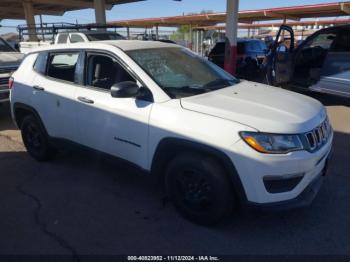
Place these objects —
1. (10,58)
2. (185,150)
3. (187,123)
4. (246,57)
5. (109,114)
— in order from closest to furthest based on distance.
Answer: (187,123)
(185,150)
(109,114)
(10,58)
(246,57)

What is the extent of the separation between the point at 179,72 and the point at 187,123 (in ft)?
3.08

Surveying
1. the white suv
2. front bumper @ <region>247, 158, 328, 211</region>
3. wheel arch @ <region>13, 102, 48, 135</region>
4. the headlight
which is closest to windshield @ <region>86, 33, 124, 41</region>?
wheel arch @ <region>13, 102, 48, 135</region>

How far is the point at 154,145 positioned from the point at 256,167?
1032 millimetres

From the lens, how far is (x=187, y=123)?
292 centimetres

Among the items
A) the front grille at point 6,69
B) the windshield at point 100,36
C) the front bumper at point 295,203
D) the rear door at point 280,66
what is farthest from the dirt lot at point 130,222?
the windshield at point 100,36

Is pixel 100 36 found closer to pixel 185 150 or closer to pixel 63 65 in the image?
pixel 63 65

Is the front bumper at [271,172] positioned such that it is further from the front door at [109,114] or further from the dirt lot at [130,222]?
the front door at [109,114]

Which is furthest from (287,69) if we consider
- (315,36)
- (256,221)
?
(256,221)


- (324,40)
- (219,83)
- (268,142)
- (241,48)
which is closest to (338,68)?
(324,40)

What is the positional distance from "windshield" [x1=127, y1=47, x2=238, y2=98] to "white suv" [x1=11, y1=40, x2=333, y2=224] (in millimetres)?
13

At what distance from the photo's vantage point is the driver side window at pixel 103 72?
3660 millimetres

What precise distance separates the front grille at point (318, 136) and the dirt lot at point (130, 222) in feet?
2.29

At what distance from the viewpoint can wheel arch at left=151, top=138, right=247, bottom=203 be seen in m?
2.74

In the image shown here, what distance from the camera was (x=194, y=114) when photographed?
2.91 metres
